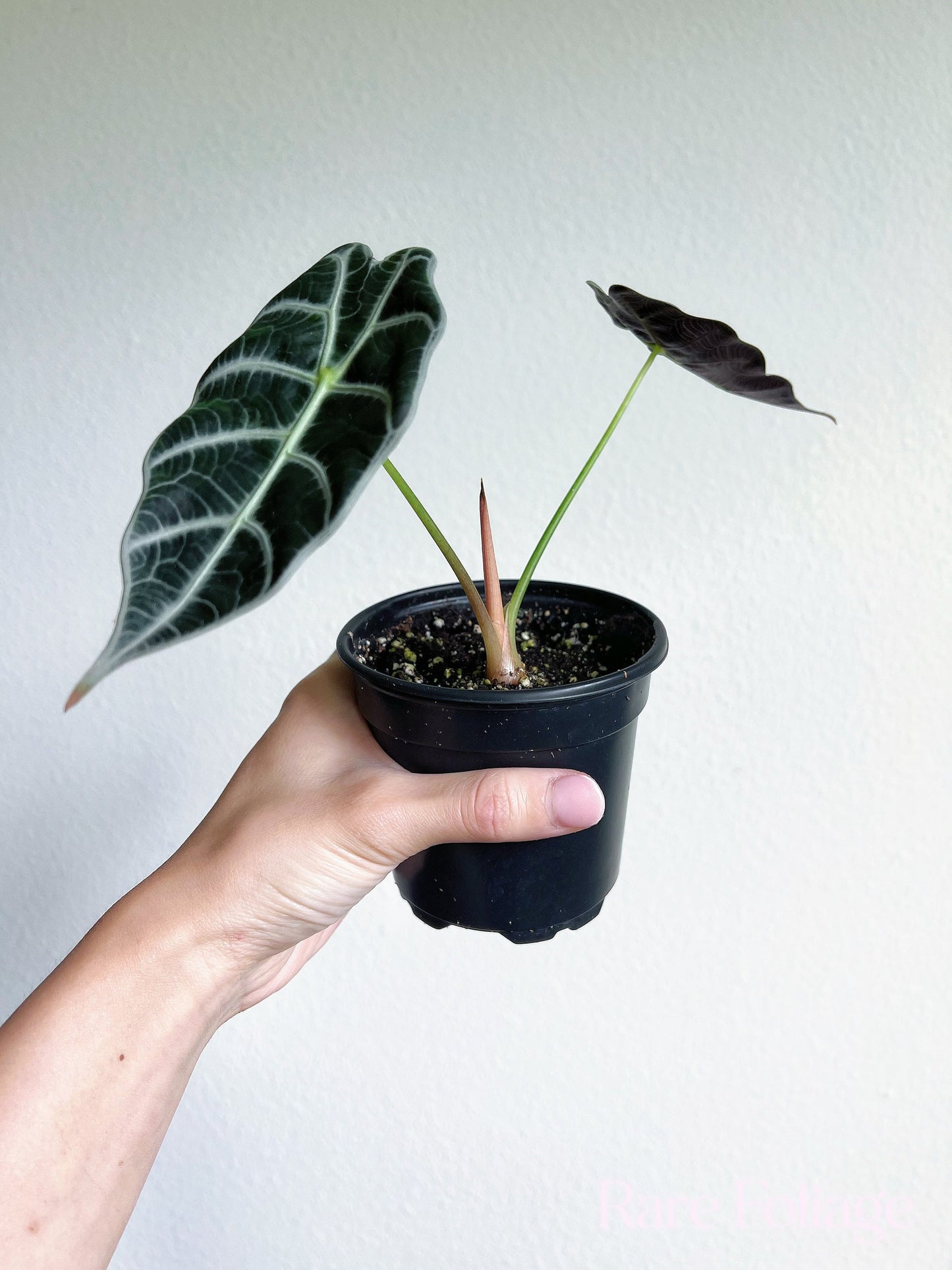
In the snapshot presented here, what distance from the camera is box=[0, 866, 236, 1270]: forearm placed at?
727mm

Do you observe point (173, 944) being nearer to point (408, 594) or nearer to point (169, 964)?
point (169, 964)

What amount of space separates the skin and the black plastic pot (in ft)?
0.09

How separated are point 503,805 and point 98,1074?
40 cm

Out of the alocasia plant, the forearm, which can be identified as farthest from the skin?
the alocasia plant

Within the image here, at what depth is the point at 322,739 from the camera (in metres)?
0.82

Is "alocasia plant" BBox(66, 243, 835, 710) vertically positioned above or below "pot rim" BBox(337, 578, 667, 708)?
above

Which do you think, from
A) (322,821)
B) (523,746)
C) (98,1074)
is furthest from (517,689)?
(98,1074)

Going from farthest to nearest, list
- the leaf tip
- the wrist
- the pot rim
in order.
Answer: the wrist → the pot rim → the leaf tip

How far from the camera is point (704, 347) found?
69 cm

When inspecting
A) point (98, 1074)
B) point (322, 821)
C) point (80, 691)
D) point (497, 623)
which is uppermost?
point (80, 691)

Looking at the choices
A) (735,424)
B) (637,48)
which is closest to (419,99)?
(637,48)

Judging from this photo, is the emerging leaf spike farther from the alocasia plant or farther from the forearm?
the forearm

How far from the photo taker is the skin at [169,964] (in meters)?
0.71

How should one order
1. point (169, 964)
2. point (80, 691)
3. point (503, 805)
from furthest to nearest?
1. point (169, 964)
2. point (503, 805)
3. point (80, 691)
